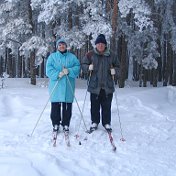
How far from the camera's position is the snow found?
6473mm

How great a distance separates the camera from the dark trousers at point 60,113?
27.5 feet

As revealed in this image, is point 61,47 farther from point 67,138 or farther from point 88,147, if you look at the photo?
point 88,147

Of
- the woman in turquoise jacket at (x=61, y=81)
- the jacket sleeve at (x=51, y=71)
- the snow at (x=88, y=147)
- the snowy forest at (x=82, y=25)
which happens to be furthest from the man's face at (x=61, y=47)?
the snowy forest at (x=82, y=25)

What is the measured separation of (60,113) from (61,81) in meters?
0.74

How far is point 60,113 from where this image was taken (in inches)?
335

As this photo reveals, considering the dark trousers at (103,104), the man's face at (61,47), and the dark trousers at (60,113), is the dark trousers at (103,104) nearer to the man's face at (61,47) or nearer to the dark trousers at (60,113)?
the dark trousers at (60,113)

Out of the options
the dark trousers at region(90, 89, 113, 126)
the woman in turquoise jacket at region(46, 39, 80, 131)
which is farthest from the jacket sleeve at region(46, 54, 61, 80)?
the dark trousers at region(90, 89, 113, 126)

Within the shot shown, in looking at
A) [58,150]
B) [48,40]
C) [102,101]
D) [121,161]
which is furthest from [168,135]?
[48,40]

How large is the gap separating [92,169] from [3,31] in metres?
17.3

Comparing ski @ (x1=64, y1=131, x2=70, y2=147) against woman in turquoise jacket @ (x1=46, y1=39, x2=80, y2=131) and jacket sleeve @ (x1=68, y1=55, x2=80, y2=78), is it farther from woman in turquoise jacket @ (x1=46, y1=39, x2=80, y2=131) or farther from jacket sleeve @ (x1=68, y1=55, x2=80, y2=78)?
jacket sleeve @ (x1=68, y1=55, x2=80, y2=78)

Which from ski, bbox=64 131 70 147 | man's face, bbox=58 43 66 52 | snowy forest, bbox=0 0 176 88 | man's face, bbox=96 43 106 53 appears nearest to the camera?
ski, bbox=64 131 70 147

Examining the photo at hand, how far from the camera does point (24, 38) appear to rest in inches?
920

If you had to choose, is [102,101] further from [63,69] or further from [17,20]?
[17,20]

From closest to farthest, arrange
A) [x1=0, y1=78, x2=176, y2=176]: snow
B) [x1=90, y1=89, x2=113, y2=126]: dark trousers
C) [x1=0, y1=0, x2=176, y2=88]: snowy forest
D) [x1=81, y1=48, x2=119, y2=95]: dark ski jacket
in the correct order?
1. [x1=0, y1=78, x2=176, y2=176]: snow
2. [x1=81, y1=48, x2=119, y2=95]: dark ski jacket
3. [x1=90, y1=89, x2=113, y2=126]: dark trousers
4. [x1=0, y1=0, x2=176, y2=88]: snowy forest
